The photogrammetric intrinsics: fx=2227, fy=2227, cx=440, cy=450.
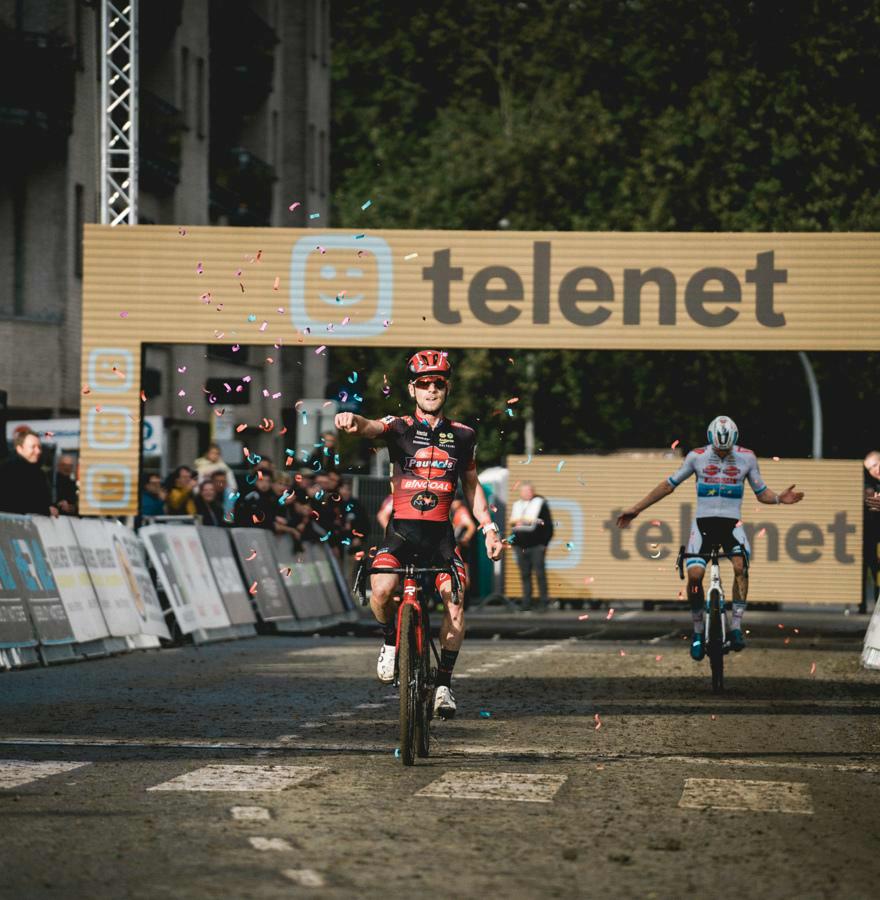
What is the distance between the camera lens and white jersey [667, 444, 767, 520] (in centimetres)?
1669

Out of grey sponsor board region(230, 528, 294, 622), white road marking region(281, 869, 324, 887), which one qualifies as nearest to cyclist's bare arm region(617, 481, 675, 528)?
white road marking region(281, 869, 324, 887)

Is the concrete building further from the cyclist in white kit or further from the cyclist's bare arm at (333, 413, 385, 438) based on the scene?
the cyclist's bare arm at (333, 413, 385, 438)

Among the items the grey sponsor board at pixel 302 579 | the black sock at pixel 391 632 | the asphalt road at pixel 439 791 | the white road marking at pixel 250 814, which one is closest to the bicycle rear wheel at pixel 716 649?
the asphalt road at pixel 439 791

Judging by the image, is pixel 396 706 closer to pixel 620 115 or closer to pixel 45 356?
pixel 45 356

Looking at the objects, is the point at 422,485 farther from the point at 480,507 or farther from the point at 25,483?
the point at 25,483

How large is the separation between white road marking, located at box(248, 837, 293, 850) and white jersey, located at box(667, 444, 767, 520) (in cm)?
927

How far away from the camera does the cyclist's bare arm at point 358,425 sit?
33.4 ft

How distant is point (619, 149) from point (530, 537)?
1049 inches

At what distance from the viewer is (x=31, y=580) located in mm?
17969

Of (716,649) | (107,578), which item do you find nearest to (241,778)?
(716,649)

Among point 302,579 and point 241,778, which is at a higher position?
point 241,778

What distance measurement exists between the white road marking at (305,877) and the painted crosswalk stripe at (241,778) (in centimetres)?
210

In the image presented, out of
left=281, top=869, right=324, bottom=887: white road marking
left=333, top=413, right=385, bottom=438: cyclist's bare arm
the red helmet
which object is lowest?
left=281, top=869, right=324, bottom=887: white road marking

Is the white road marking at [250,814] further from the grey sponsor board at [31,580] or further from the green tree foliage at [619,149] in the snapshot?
the green tree foliage at [619,149]
